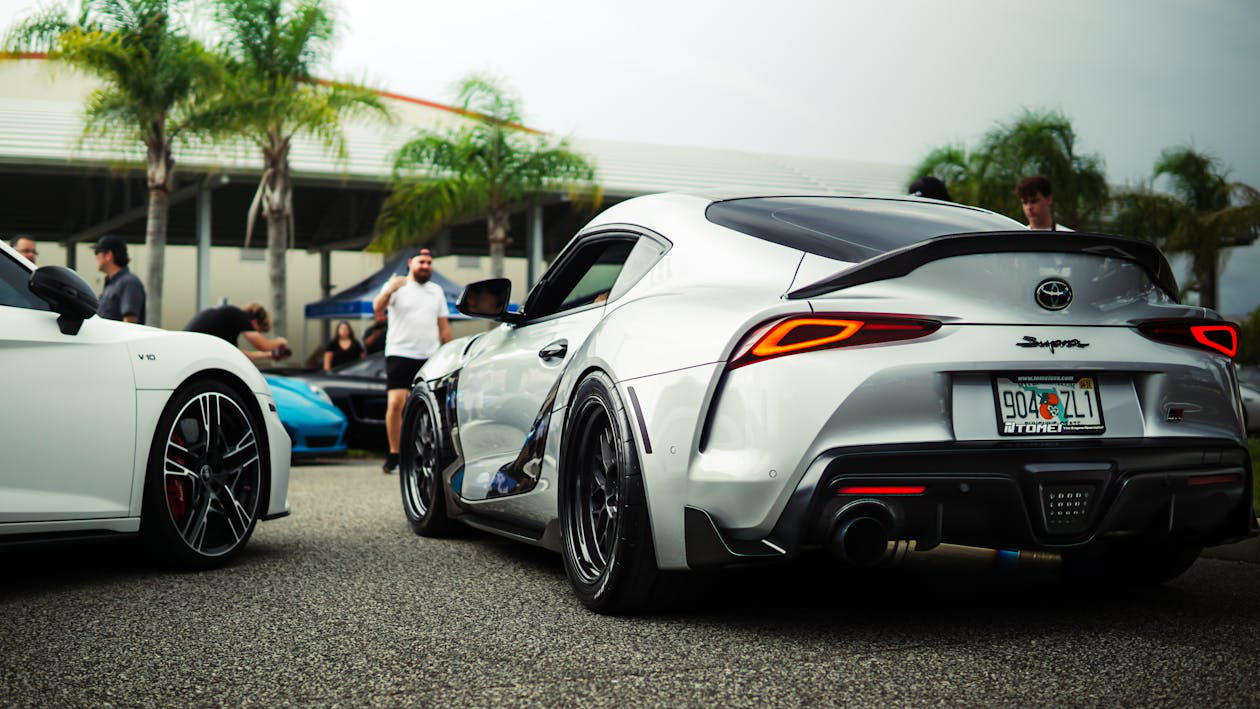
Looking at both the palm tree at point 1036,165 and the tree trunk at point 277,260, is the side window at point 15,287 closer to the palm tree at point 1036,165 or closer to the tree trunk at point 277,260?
the tree trunk at point 277,260

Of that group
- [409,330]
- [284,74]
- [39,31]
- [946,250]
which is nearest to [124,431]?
[946,250]

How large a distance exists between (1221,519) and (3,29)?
17.5 meters

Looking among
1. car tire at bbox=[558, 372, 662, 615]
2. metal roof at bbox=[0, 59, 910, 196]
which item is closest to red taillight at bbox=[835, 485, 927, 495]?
car tire at bbox=[558, 372, 662, 615]

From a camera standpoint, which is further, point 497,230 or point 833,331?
point 497,230

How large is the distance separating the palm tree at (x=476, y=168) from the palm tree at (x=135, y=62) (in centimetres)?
436

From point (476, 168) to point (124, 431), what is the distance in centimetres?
1837

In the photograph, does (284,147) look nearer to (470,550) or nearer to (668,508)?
(470,550)

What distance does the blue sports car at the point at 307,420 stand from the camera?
36.1 feet

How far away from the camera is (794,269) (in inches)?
Result: 136

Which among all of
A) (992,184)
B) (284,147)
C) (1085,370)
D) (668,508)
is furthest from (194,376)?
(992,184)

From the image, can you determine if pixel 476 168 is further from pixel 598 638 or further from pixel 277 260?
pixel 598 638

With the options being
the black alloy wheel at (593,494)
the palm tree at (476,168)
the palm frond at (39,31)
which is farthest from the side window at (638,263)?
the palm tree at (476,168)

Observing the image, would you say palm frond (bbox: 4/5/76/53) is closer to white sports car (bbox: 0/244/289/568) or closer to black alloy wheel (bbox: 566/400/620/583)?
white sports car (bbox: 0/244/289/568)

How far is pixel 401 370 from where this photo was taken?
9.61m
